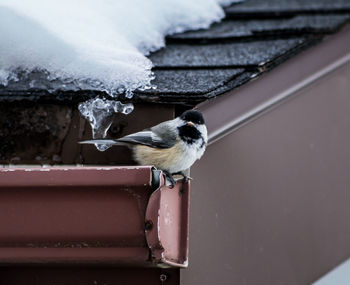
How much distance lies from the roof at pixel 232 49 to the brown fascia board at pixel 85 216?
0.43 m

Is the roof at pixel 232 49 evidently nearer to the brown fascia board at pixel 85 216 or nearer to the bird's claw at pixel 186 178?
the bird's claw at pixel 186 178

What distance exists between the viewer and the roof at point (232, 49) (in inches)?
93.1

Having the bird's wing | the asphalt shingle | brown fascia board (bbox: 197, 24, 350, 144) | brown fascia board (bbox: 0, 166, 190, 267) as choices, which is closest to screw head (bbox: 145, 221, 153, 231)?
brown fascia board (bbox: 0, 166, 190, 267)

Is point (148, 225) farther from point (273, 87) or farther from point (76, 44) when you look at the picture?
point (273, 87)

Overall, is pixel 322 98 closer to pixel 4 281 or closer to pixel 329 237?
pixel 329 237

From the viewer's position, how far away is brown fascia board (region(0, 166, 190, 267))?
1.92 meters

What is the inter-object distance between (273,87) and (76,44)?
2.37 ft

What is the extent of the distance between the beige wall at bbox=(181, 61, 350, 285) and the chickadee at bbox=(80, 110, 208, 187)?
0.19 feet

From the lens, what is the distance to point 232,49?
3.17 metres

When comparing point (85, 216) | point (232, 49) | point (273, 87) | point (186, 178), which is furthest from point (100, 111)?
point (232, 49)

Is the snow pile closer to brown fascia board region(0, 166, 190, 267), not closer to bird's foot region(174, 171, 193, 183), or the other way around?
bird's foot region(174, 171, 193, 183)

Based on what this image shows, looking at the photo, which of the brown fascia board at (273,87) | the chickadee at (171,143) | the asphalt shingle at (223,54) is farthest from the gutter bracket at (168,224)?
the asphalt shingle at (223,54)

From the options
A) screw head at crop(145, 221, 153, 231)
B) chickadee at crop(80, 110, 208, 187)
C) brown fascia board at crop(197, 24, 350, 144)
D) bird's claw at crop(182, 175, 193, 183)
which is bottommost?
screw head at crop(145, 221, 153, 231)

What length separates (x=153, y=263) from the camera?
6.41 ft
